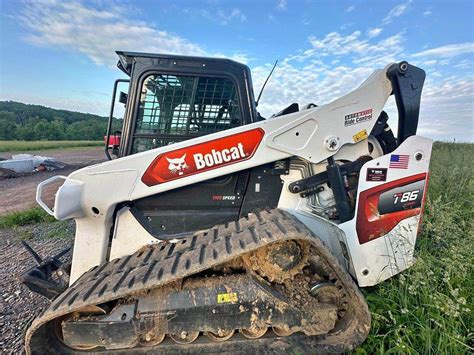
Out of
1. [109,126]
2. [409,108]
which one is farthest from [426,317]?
[109,126]

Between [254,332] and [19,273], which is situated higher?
[254,332]

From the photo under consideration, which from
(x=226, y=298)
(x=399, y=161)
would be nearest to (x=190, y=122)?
(x=226, y=298)

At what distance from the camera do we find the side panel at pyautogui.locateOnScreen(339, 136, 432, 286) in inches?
91.3

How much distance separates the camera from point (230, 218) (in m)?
2.50

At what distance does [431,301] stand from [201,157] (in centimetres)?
210

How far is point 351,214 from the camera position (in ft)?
7.75

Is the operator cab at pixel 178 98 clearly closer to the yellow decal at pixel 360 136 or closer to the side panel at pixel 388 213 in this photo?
the yellow decal at pixel 360 136

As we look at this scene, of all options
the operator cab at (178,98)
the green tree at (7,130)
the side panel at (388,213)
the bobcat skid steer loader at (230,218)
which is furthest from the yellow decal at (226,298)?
the green tree at (7,130)

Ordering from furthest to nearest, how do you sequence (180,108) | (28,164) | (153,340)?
1. (28,164)
2. (180,108)
3. (153,340)

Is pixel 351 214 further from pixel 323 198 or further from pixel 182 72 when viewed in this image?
pixel 182 72

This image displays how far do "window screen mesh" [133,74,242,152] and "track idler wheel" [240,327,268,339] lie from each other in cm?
157

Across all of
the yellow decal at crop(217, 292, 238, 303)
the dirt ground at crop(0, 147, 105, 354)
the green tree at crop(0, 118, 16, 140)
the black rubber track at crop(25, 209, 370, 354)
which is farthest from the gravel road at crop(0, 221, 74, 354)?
the green tree at crop(0, 118, 16, 140)

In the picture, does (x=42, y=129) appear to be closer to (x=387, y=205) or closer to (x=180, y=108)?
(x=180, y=108)

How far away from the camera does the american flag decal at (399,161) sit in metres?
2.31
